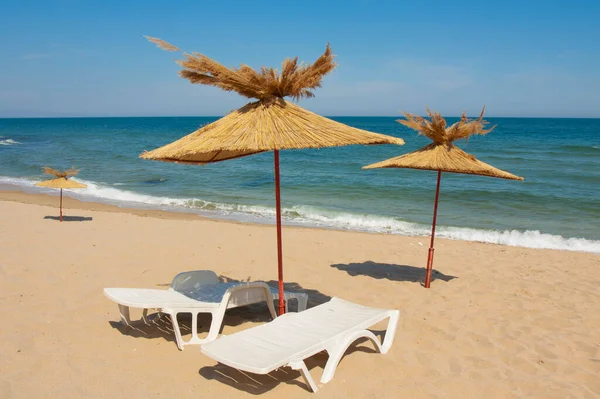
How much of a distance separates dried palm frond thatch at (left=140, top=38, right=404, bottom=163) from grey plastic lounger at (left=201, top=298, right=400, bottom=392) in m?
1.47

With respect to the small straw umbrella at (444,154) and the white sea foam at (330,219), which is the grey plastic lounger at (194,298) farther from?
the white sea foam at (330,219)

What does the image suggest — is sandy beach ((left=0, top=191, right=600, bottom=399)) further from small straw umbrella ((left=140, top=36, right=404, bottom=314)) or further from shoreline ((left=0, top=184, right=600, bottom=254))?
small straw umbrella ((left=140, top=36, right=404, bottom=314))

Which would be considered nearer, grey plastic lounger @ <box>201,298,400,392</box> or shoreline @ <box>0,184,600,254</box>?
grey plastic lounger @ <box>201,298,400,392</box>

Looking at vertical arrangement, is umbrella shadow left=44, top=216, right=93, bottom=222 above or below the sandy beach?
below

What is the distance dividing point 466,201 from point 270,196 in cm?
689

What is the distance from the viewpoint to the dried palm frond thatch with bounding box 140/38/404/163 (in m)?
3.78

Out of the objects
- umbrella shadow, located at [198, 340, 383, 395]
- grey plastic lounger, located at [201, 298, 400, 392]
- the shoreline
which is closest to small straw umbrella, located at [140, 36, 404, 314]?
grey plastic lounger, located at [201, 298, 400, 392]

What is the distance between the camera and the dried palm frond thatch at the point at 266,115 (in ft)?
12.4

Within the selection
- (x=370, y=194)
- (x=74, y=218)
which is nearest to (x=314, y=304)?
(x=74, y=218)

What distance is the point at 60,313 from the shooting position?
4.81 meters

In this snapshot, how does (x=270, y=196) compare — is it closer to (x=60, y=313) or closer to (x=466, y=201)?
(x=466, y=201)

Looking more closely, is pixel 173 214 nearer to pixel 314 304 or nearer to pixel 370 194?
pixel 370 194

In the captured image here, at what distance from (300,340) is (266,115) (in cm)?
187

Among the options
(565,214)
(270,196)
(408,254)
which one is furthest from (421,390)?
(270,196)
